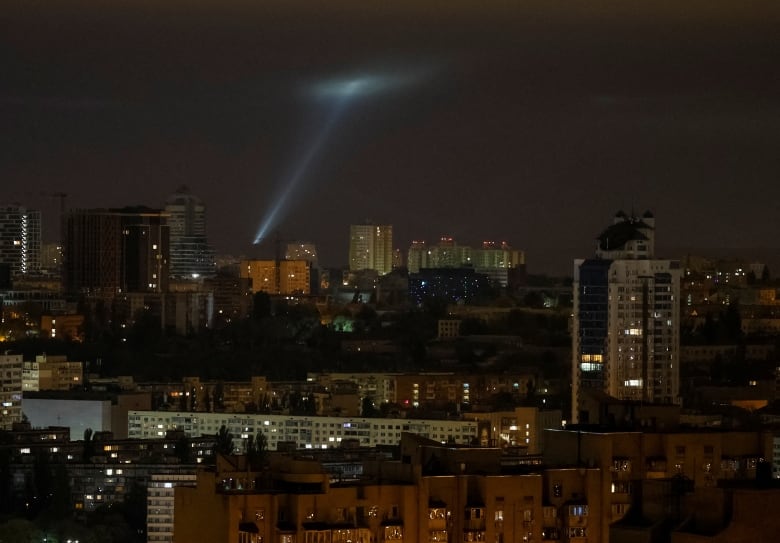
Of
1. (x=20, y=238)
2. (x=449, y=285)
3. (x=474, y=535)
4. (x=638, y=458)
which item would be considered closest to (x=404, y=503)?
(x=474, y=535)

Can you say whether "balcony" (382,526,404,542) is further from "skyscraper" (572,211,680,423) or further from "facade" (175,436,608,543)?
"skyscraper" (572,211,680,423)

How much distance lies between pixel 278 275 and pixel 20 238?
6.15 m

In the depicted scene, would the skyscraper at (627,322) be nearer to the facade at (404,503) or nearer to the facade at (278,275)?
the facade at (404,503)

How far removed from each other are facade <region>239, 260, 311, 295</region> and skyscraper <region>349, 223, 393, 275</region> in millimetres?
4664

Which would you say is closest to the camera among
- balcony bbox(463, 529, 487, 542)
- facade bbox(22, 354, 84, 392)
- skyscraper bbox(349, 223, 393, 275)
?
balcony bbox(463, 529, 487, 542)

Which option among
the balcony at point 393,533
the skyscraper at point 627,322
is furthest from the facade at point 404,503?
the skyscraper at point 627,322

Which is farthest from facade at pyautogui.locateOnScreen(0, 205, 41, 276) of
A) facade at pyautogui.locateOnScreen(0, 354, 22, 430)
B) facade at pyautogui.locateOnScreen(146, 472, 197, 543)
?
facade at pyautogui.locateOnScreen(146, 472, 197, 543)

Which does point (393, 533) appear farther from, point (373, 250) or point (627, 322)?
point (373, 250)

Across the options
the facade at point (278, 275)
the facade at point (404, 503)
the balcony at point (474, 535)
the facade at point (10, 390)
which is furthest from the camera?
the facade at point (278, 275)

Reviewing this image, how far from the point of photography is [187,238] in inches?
2648

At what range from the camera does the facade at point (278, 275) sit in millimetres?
63719

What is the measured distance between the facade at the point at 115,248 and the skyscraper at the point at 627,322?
88.6 feet

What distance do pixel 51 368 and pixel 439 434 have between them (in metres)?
10.9

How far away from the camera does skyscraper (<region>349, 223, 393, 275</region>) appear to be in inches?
2768
